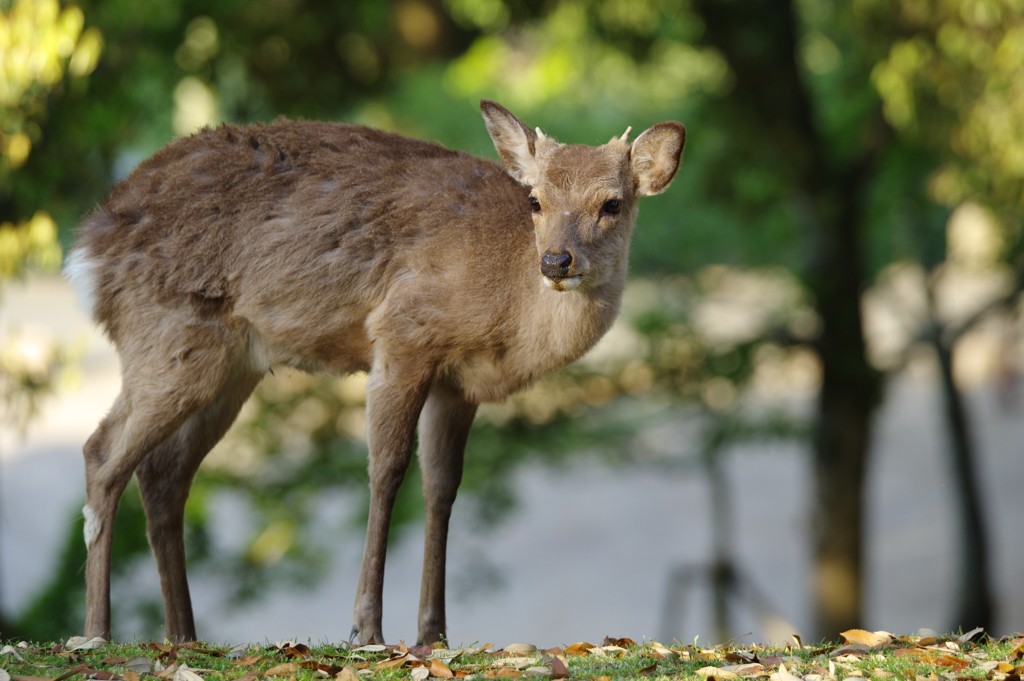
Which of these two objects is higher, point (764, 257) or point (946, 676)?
point (764, 257)

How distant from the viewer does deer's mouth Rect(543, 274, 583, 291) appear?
15.4 ft

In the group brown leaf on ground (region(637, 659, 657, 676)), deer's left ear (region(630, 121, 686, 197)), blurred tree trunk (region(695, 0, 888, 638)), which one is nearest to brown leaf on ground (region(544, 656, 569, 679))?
brown leaf on ground (region(637, 659, 657, 676))

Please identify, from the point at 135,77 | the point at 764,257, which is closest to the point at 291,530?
the point at 135,77

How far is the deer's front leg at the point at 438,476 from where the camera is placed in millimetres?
5383

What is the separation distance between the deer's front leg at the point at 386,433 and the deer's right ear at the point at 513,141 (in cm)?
97

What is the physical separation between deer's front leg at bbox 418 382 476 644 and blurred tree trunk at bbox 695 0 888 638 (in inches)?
306

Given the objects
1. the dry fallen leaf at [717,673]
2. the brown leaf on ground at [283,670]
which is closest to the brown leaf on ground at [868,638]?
the dry fallen leaf at [717,673]

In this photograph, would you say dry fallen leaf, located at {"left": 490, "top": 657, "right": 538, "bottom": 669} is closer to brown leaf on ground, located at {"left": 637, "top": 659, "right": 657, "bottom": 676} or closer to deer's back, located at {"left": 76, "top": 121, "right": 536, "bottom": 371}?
brown leaf on ground, located at {"left": 637, "top": 659, "right": 657, "bottom": 676}

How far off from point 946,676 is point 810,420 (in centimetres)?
898

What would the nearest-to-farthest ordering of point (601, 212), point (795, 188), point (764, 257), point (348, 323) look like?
point (601, 212) → point (348, 323) → point (795, 188) → point (764, 257)

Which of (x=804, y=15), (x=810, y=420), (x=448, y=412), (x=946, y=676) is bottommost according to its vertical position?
(x=946, y=676)

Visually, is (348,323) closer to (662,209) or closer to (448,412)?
(448,412)

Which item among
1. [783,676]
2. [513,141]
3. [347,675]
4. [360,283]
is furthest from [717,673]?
[513,141]

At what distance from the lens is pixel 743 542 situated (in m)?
22.7
